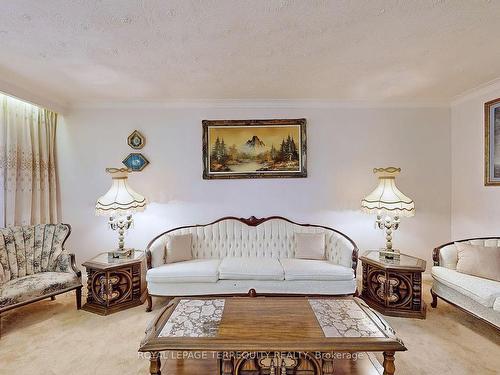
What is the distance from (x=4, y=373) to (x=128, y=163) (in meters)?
2.51

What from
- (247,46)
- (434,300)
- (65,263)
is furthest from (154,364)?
(434,300)

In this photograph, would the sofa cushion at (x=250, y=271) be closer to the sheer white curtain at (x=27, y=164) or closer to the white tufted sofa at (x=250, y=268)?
the white tufted sofa at (x=250, y=268)

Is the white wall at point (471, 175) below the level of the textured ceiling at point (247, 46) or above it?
below

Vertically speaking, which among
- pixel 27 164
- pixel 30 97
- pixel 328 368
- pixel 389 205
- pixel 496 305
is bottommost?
pixel 328 368

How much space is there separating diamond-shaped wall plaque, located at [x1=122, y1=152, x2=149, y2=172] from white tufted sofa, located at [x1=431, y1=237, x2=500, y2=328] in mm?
3973

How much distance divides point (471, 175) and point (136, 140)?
4.70 m

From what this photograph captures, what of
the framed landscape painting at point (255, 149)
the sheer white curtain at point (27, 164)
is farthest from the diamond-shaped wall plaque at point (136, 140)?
the sheer white curtain at point (27, 164)

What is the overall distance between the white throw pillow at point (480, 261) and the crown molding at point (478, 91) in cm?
198

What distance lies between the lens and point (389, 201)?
10.1 feet

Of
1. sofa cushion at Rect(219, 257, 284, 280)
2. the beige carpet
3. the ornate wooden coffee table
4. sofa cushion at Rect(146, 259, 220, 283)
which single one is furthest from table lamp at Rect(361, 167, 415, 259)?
sofa cushion at Rect(146, 259, 220, 283)

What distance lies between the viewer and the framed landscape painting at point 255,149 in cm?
369

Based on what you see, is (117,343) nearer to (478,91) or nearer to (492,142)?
(492,142)

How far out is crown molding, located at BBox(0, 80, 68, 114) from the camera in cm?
284

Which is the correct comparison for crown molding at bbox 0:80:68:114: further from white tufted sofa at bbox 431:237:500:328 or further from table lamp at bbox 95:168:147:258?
white tufted sofa at bbox 431:237:500:328
